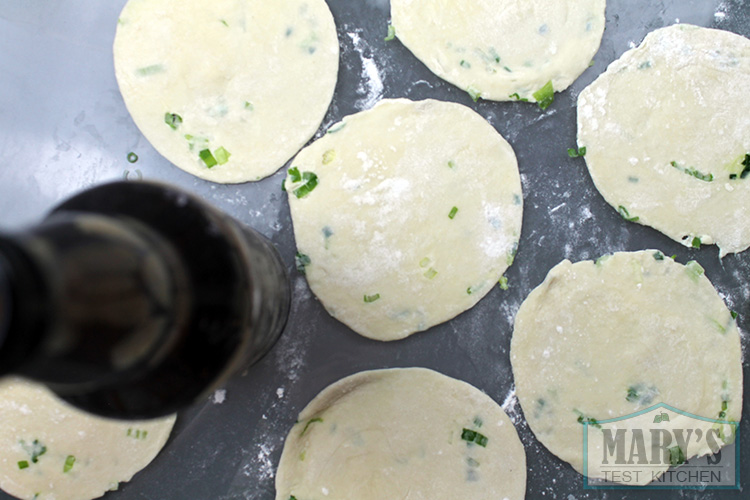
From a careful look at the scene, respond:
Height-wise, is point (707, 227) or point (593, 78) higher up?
point (593, 78)

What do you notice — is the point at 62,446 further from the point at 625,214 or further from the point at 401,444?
the point at 625,214

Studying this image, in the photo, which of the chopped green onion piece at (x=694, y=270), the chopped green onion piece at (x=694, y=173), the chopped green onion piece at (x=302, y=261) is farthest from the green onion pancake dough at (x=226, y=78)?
the chopped green onion piece at (x=694, y=270)

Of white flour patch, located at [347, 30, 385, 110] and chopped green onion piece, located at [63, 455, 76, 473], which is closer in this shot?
chopped green onion piece, located at [63, 455, 76, 473]

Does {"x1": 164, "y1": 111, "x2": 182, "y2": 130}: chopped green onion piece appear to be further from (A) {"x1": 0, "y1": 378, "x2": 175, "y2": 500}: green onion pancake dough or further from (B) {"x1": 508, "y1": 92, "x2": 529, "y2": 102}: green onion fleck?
(B) {"x1": 508, "y1": 92, "x2": 529, "y2": 102}: green onion fleck

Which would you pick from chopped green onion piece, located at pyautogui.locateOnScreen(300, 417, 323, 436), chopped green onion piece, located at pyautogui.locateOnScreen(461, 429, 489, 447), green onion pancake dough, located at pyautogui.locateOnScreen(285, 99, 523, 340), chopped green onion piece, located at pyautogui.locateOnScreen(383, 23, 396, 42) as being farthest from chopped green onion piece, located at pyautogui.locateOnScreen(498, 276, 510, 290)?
chopped green onion piece, located at pyautogui.locateOnScreen(383, 23, 396, 42)

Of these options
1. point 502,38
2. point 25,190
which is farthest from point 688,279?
point 25,190

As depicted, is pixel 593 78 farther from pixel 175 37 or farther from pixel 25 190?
pixel 25 190
